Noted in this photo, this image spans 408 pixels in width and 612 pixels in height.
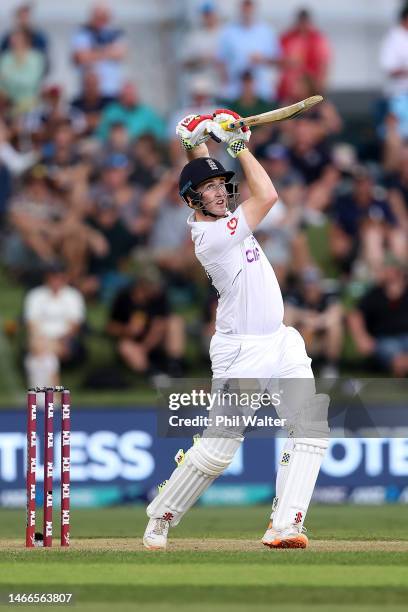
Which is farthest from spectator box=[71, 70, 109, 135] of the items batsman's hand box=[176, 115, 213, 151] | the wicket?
the wicket

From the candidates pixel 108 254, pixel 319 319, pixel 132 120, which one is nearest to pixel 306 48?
pixel 132 120

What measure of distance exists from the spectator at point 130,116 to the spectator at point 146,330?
2.85 meters

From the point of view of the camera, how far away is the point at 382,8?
74.4 feet

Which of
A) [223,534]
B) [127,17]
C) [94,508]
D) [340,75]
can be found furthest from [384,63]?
[223,534]

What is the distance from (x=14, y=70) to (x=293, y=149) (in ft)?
11.5

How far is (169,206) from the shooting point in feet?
55.5

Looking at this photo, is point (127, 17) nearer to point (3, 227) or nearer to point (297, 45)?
point (297, 45)

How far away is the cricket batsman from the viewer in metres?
8.81

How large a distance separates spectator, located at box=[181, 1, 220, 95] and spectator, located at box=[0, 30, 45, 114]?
7.41ft

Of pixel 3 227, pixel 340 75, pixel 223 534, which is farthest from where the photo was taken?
pixel 340 75

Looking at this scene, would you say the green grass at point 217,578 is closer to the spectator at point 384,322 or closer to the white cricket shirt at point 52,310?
the white cricket shirt at point 52,310

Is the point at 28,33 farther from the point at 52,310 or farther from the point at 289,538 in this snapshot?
the point at 289,538

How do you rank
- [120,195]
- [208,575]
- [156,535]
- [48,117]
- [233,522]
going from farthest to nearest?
1. [48,117]
2. [120,195]
3. [233,522]
4. [156,535]
5. [208,575]

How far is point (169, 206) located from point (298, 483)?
8402 mm
